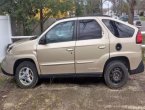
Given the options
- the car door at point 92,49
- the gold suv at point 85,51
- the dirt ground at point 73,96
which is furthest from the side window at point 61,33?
the dirt ground at point 73,96

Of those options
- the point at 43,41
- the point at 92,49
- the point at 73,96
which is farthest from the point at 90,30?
the point at 73,96

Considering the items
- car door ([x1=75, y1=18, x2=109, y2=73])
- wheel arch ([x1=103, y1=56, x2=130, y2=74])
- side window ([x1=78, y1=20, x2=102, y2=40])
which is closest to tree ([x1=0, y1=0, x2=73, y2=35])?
side window ([x1=78, y1=20, x2=102, y2=40])

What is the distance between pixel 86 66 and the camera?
8055 millimetres

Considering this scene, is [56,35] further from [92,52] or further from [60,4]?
[60,4]

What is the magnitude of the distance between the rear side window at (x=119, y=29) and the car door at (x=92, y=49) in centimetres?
20

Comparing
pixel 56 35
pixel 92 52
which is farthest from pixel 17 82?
pixel 92 52

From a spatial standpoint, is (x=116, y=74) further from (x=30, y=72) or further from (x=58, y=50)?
(x=30, y=72)

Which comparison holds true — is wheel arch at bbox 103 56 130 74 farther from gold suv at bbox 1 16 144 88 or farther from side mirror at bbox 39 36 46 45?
side mirror at bbox 39 36 46 45

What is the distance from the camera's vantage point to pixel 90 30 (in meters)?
8.12

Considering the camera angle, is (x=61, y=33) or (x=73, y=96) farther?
(x=61, y=33)

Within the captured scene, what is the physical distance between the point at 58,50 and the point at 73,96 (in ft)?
4.42

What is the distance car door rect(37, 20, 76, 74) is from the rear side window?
3.01 feet

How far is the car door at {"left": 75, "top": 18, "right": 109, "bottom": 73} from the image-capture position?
7.95 meters

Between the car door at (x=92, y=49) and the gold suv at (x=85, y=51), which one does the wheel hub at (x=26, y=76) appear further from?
the car door at (x=92, y=49)
